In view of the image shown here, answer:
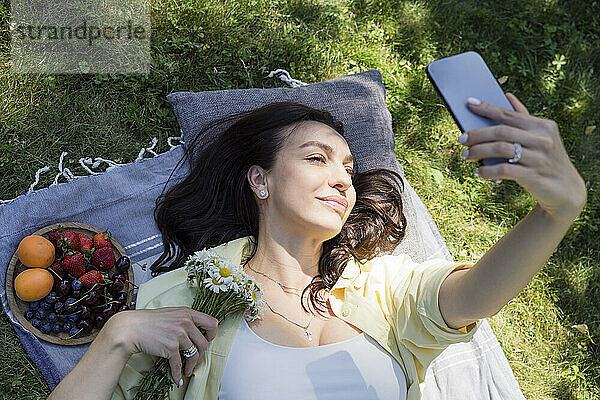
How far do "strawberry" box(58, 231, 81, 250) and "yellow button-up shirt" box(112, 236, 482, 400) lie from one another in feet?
1.95

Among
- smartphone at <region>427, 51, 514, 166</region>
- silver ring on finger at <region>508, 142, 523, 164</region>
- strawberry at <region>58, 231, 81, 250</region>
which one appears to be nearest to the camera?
silver ring on finger at <region>508, 142, 523, 164</region>

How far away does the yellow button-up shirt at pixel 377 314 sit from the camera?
293cm

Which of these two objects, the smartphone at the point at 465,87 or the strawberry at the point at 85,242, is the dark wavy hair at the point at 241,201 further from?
the smartphone at the point at 465,87

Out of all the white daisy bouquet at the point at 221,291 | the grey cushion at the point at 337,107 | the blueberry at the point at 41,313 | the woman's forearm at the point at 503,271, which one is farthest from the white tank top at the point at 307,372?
the grey cushion at the point at 337,107

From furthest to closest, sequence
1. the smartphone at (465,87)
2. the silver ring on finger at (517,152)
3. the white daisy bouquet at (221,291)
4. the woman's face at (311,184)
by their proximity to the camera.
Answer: the woman's face at (311,184) < the white daisy bouquet at (221,291) < the smartphone at (465,87) < the silver ring on finger at (517,152)

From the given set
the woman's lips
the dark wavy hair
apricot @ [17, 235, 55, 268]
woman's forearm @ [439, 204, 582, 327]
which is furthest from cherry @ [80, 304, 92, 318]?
woman's forearm @ [439, 204, 582, 327]

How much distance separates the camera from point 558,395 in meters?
4.44

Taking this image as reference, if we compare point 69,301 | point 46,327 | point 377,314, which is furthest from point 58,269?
point 377,314

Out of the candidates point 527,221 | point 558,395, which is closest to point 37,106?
point 527,221

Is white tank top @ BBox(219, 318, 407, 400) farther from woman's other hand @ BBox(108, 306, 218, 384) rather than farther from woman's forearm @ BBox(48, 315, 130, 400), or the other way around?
woman's forearm @ BBox(48, 315, 130, 400)

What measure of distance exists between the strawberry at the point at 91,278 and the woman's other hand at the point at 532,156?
2389 millimetres

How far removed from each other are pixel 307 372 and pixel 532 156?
157 centimetres

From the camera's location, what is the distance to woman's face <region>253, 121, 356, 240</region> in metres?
3.17

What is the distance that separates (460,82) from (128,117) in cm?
277
